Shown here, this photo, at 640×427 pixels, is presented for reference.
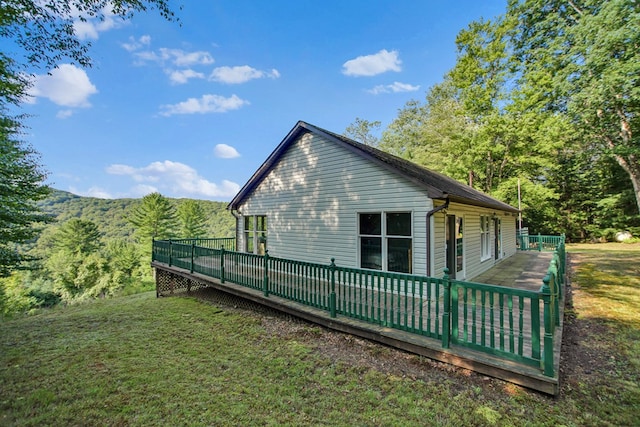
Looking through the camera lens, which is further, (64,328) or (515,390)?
(64,328)

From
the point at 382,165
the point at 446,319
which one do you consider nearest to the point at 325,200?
the point at 382,165

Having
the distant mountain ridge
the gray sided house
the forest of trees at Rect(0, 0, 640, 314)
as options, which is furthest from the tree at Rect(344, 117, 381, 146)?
the distant mountain ridge

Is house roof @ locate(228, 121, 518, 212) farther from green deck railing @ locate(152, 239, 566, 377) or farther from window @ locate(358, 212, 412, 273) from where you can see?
green deck railing @ locate(152, 239, 566, 377)

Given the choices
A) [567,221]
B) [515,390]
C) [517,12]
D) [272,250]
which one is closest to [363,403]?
[515,390]

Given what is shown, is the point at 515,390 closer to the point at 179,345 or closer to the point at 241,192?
the point at 179,345

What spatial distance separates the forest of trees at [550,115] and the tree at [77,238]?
1821 inches

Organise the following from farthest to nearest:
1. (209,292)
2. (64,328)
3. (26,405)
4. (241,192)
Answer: (241,192), (209,292), (64,328), (26,405)

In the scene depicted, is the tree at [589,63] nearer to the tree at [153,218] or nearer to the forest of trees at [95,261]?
the forest of trees at [95,261]

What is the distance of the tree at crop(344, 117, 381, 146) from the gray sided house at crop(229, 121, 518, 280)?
26.6m

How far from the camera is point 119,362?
4.55m

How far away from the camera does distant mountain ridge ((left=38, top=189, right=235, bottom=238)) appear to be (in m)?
61.5

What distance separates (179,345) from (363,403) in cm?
376

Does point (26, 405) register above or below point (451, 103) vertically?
below

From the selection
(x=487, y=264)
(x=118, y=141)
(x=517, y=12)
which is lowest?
(x=487, y=264)
